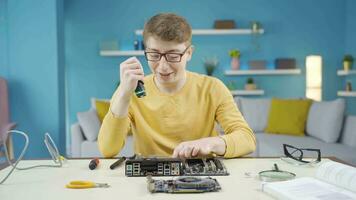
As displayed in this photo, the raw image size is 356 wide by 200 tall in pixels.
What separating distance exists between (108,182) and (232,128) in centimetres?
61

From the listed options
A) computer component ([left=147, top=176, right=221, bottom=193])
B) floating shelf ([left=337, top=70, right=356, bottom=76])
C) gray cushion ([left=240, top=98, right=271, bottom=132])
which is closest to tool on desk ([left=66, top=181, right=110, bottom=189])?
computer component ([left=147, top=176, right=221, bottom=193])

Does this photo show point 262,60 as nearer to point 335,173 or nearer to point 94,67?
point 94,67

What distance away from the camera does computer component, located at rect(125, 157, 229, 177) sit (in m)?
1.04

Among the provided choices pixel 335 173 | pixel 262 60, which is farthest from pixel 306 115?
pixel 335 173

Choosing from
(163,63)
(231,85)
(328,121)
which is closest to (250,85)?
(231,85)

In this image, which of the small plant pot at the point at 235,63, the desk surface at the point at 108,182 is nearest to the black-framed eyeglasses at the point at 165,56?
the desk surface at the point at 108,182

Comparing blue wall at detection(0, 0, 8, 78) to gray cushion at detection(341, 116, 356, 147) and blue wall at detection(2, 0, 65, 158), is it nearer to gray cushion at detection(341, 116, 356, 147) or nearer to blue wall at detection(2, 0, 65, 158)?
blue wall at detection(2, 0, 65, 158)

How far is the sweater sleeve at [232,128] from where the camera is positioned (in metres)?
1.28

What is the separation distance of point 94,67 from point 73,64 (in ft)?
0.90

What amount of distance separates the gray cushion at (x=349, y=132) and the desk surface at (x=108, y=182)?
226cm

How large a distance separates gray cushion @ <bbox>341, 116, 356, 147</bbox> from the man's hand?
2377 millimetres

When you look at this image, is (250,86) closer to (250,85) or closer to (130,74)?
(250,85)

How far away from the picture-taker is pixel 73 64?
5086 millimetres

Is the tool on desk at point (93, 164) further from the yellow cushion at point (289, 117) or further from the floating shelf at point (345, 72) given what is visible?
the floating shelf at point (345, 72)
